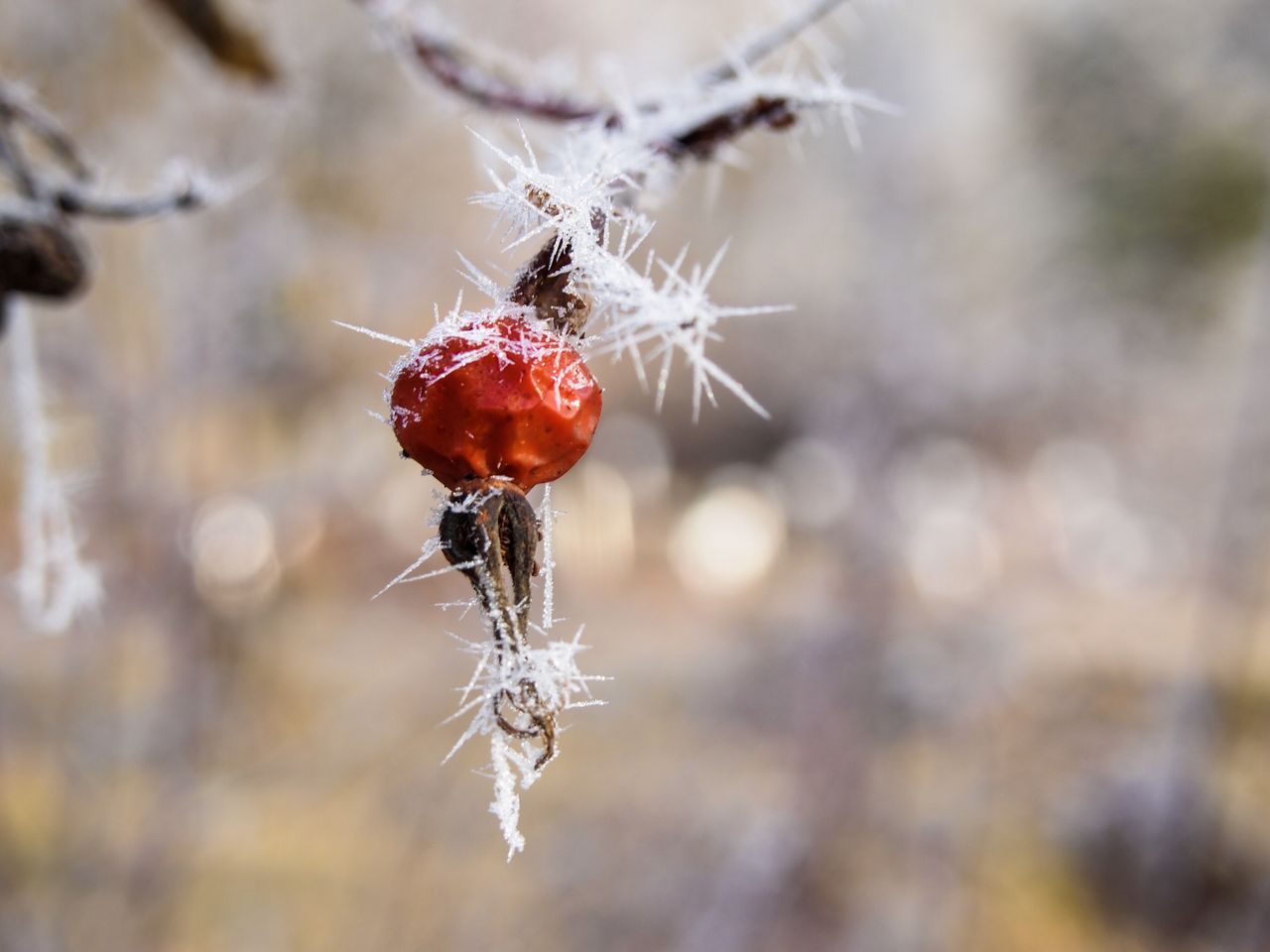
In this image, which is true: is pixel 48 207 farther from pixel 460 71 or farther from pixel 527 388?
pixel 527 388

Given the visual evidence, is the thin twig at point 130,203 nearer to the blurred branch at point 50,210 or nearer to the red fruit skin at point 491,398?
the blurred branch at point 50,210

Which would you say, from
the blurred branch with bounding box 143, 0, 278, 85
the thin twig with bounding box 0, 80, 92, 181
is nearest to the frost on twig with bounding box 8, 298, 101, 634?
the thin twig with bounding box 0, 80, 92, 181

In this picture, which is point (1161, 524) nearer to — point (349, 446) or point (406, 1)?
point (349, 446)

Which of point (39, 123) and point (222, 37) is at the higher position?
point (222, 37)

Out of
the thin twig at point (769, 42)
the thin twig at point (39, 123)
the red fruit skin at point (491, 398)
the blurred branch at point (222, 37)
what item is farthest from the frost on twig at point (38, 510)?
the thin twig at point (769, 42)

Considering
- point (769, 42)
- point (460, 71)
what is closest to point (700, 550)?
point (460, 71)

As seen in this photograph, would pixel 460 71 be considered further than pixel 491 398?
Yes
